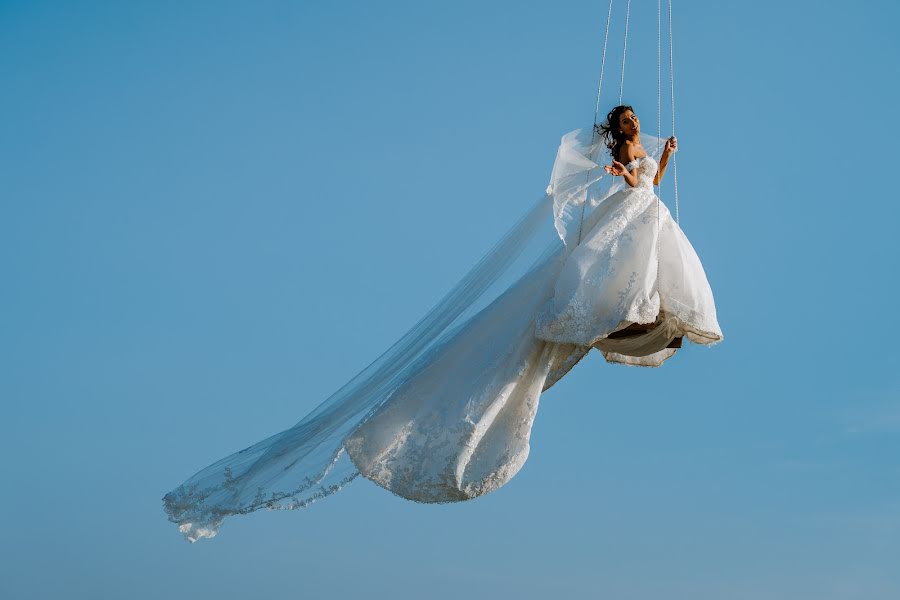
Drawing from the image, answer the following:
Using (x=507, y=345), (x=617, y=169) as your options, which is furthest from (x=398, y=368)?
(x=617, y=169)

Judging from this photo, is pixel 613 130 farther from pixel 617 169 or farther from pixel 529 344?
pixel 529 344

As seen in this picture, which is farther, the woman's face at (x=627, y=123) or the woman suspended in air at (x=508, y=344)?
the woman's face at (x=627, y=123)

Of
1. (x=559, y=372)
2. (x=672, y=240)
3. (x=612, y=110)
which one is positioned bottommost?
(x=559, y=372)

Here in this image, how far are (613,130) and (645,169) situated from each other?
32cm

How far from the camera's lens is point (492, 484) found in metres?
9.25

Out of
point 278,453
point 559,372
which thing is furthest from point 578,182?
point 278,453

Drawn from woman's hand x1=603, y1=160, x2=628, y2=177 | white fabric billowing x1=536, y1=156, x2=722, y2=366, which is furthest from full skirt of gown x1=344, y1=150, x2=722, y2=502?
woman's hand x1=603, y1=160, x2=628, y2=177

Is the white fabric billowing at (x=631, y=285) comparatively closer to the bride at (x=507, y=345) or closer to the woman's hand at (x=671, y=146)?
the bride at (x=507, y=345)

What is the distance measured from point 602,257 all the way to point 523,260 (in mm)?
819

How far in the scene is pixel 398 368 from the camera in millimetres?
9875

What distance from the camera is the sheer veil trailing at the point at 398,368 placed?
953 centimetres

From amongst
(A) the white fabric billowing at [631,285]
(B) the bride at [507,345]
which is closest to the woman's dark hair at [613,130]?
(B) the bride at [507,345]

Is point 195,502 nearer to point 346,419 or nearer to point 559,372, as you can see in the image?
point 346,419

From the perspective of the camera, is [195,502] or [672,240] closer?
[672,240]
